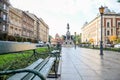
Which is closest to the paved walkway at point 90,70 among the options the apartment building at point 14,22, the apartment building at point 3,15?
the apartment building at point 3,15

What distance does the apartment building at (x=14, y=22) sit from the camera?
77.1 metres

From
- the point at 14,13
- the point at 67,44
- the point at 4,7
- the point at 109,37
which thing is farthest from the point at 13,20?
the point at 109,37

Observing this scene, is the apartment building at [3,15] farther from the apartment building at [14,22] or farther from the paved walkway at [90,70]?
the paved walkway at [90,70]

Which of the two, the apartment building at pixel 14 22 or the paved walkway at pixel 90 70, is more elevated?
the apartment building at pixel 14 22

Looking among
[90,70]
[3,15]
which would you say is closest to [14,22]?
[3,15]

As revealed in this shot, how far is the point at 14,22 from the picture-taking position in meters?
A: 81.3

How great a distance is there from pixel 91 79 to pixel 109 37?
101652mm

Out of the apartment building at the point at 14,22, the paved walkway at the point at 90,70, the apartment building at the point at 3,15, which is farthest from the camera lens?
the apartment building at the point at 14,22

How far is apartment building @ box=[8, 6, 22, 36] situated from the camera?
77.1m

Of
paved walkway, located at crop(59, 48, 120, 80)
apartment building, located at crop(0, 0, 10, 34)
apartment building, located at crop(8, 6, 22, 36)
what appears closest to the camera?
paved walkway, located at crop(59, 48, 120, 80)

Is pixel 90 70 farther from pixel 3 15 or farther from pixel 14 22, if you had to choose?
pixel 14 22

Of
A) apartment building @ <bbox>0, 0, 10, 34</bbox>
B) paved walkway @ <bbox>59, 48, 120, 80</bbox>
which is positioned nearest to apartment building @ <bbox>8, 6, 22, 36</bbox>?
apartment building @ <bbox>0, 0, 10, 34</bbox>

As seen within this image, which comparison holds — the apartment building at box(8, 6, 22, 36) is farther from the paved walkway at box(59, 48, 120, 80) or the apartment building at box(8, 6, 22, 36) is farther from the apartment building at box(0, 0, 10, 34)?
the paved walkway at box(59, 48, 120, 80)

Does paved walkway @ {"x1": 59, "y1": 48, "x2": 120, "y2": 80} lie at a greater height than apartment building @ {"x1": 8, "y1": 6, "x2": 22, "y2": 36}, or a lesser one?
lesser
